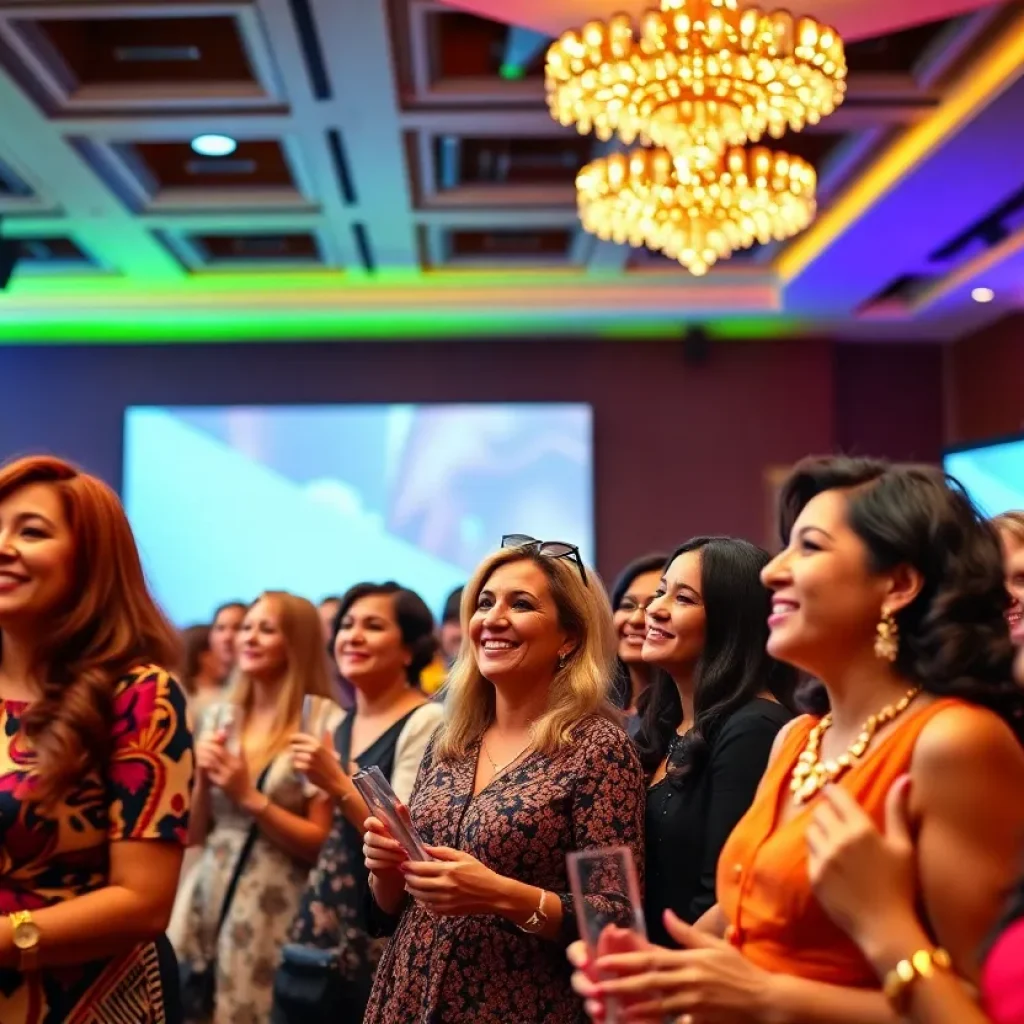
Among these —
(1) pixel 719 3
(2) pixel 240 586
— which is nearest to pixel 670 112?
(1) pixel 719 3

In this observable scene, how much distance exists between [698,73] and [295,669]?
8.81 feet

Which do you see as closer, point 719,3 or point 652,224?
point 719,3

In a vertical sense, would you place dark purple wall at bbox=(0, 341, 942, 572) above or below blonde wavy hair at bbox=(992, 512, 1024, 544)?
above

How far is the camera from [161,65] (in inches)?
267

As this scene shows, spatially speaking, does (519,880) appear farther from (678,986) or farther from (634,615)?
(634,615)

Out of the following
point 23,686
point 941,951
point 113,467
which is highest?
point 113,467

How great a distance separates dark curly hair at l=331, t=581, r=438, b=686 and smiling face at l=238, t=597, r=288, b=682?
179 millimetres

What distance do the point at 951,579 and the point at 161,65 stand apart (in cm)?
583

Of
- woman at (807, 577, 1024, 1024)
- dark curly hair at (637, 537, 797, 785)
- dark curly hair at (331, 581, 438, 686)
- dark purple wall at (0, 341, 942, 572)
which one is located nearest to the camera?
woman at (807, 577, 1024, 1024)

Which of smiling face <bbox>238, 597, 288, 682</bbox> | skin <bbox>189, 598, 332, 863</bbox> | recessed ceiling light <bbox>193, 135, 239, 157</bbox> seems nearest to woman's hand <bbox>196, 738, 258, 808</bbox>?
skin <bbox>189, 598, 332, 863</bbox>

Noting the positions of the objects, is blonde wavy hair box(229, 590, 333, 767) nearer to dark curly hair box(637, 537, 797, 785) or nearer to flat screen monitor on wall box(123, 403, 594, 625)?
dark curly hair box(637, 537, 797, 785)

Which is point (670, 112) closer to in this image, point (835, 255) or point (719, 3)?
point (719, 3)

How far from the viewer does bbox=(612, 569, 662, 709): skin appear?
3.59m

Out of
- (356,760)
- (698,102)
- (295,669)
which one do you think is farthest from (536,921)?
(698,102)
